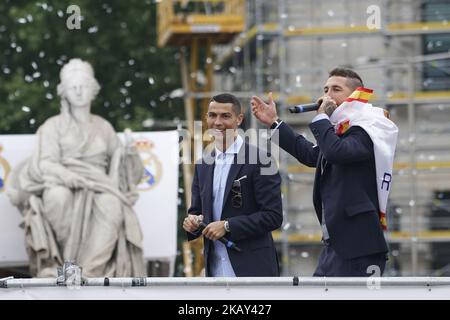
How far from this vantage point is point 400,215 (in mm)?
29281

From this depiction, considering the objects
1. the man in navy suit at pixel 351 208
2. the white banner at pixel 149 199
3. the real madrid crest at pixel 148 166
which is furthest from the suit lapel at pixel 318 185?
the real madrid crest at pixel 148 166

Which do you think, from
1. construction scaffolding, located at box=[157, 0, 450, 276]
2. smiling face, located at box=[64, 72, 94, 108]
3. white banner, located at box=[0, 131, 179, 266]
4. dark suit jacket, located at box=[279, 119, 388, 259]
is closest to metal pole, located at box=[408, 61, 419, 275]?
construction scaffolding, located at box=[157, 0, 450, 276]

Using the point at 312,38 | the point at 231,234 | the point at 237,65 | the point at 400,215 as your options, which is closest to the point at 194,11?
the point at 237,65

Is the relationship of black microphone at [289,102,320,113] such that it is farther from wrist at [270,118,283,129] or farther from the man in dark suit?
the man in dark suit

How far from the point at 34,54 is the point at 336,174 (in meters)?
25.5

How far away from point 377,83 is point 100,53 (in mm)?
6414

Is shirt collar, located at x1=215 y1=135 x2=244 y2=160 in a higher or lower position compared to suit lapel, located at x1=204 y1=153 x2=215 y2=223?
higher

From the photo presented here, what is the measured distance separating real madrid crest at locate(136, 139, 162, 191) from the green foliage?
51.6 feet

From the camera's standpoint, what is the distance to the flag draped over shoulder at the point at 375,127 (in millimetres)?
7641

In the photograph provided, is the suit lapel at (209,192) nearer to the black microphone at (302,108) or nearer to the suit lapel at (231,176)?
the suit lapel at (231,176)

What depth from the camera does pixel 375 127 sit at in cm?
768

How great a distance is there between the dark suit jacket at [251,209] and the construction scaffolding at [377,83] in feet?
64.6

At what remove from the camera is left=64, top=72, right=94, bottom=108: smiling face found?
14.3m
